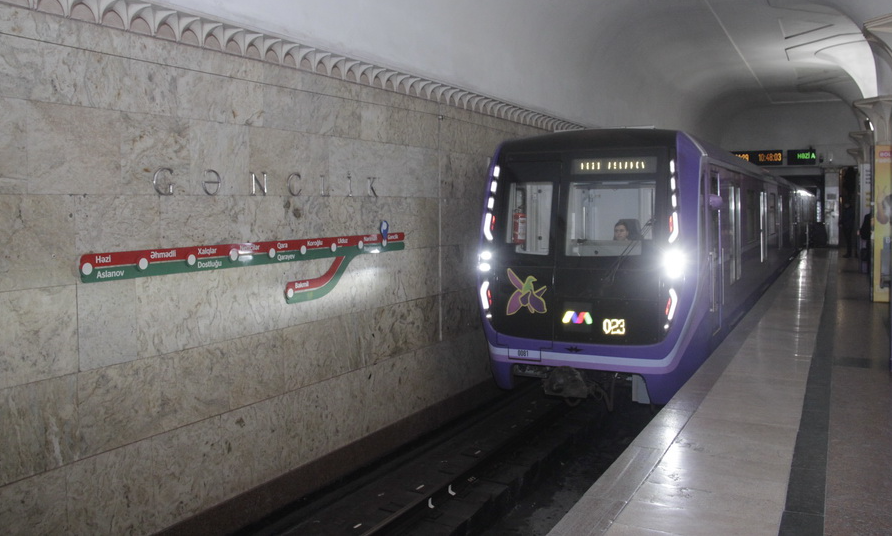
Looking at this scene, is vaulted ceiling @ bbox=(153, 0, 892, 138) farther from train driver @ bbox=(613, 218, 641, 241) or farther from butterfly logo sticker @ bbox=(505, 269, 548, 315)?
train driver @ bbox=(613, 218, 641, 241)

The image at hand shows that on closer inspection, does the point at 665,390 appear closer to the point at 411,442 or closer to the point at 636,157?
the point at 636,157

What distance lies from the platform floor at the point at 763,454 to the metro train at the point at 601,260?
0.60m

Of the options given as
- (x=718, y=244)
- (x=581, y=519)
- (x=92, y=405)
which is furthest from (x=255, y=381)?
(x=718, y=244)

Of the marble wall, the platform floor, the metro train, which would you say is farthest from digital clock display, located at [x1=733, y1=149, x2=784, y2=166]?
the marble wall

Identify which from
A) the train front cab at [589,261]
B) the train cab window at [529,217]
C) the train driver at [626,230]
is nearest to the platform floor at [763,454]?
the train front cab at [589,261]

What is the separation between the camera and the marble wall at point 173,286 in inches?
172

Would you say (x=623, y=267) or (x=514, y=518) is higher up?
(x=623, y=267)

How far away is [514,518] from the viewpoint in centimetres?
671

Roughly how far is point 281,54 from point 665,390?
429 centimetres

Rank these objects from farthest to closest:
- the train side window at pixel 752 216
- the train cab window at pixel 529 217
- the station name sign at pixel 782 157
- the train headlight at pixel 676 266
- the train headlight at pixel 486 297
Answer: the station name sign at pixel 782 157, the train side window at pixel 752 216, the train headlight at pixel 486 297, the train cab window at pixel 529 217, the train headlight at pixel 676 266

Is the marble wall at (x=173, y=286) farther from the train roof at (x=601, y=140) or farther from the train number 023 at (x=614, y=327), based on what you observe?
the train number 023 at (x=614, y=327)

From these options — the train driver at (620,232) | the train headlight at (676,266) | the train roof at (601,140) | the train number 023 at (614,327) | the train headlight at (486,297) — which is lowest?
the train number 023 at (614,327)

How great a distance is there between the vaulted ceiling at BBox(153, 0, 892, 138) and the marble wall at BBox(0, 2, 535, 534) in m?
0.49

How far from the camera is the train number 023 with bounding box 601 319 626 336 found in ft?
23.5
